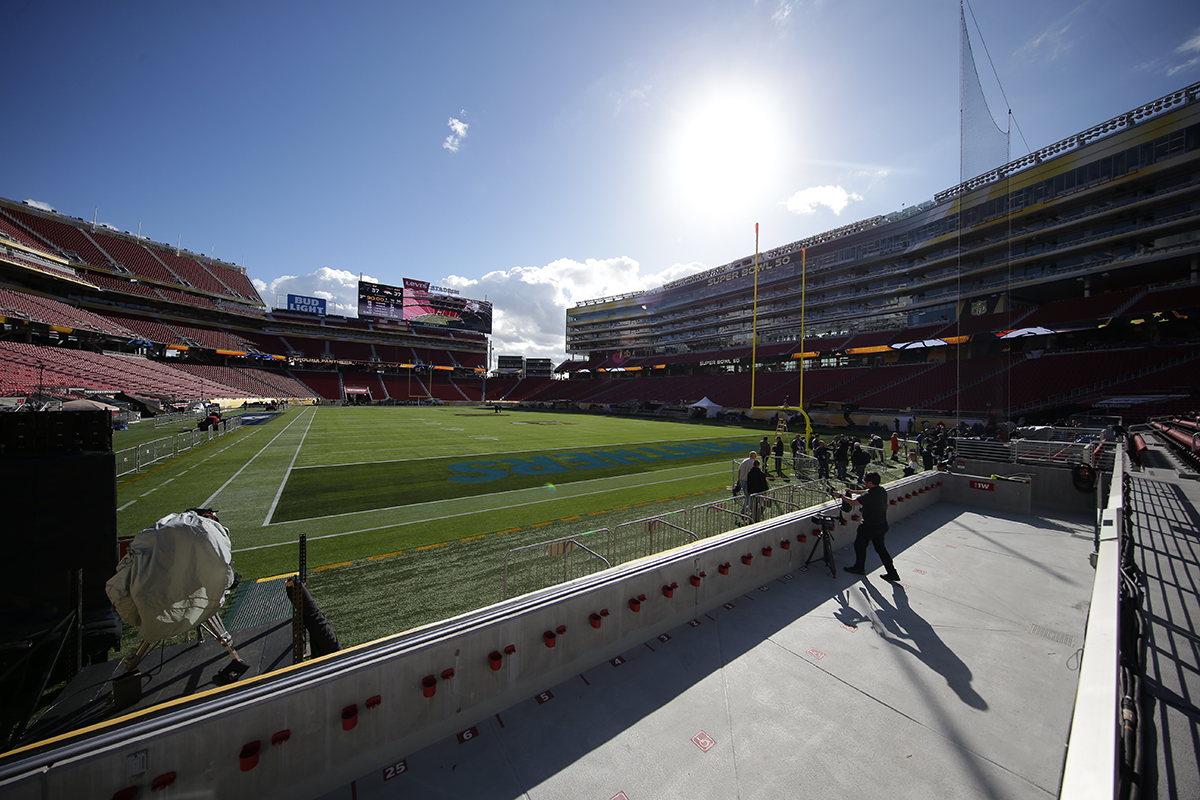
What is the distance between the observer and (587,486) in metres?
13.4

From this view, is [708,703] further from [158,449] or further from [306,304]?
[306,304]

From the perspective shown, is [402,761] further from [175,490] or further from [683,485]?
[175,490]

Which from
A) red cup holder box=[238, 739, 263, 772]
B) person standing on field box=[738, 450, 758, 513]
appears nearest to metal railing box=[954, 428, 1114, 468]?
person standing on field box=[738, 450, 758, 513]

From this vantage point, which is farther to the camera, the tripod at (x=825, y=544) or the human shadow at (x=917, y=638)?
the tripod at (x=825, y=544)

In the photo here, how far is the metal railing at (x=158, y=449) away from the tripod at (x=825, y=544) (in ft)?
54.3

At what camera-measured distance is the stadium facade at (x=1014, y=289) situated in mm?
28656

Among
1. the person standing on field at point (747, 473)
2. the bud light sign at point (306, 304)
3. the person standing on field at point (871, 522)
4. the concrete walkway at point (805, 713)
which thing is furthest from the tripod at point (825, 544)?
the bud light sign at point (306, 304)

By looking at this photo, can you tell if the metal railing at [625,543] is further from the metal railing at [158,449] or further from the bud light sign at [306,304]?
the bud light sign at [306,304]

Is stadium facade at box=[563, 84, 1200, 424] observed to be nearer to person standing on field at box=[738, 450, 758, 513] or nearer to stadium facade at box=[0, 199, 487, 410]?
person standing on field at box=[738, 450, 758, 513]

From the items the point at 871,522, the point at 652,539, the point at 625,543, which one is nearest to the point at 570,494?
the point at 625,543

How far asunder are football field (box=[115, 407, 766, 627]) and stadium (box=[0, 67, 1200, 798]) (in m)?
0.11

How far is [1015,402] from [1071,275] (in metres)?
14.6

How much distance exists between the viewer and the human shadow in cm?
386

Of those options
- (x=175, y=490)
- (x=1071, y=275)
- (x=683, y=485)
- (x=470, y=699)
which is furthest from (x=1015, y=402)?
(x=175, y=490)
